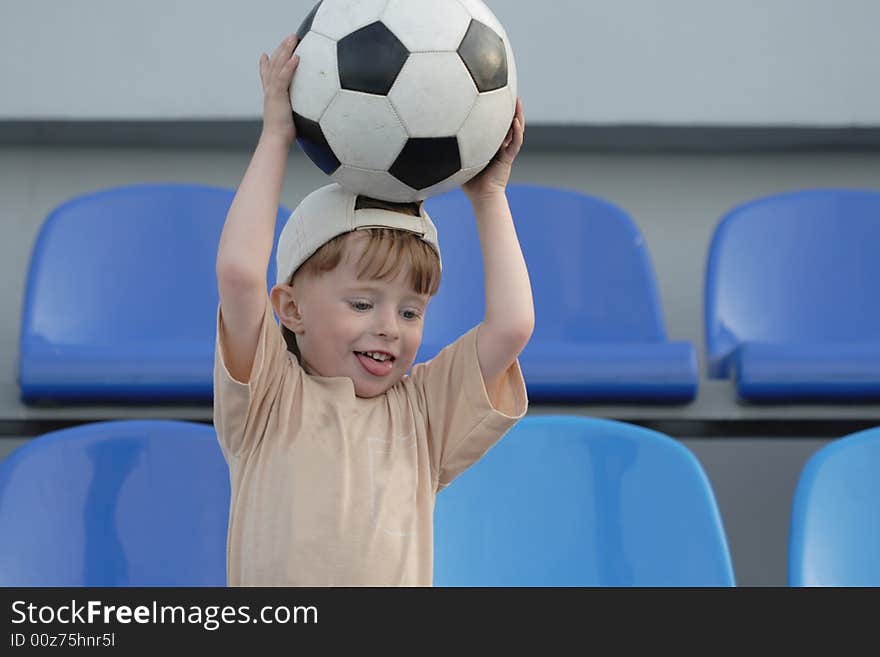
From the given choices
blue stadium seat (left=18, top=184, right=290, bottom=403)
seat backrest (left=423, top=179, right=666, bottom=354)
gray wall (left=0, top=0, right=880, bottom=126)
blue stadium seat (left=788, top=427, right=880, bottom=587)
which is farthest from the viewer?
gray wall (left=0, top=0, right=880, bottom=126)

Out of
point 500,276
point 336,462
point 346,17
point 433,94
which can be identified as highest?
point 346,17

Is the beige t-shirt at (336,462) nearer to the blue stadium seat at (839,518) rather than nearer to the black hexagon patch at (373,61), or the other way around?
the black hexagon patch at (373,61)

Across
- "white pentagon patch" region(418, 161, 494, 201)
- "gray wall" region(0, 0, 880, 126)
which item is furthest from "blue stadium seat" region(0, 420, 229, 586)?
"gray wall" region(0, 0, 880, 126)

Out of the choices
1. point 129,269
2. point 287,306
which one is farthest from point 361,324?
point 129,269

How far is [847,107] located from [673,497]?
1.61 m

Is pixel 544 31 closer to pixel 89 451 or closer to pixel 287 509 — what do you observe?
pixel 89 451

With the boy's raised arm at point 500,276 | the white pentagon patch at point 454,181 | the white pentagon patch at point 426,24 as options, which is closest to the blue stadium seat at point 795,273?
the boy's raised arm at point 500,276

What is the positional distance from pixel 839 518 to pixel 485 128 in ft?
2.96

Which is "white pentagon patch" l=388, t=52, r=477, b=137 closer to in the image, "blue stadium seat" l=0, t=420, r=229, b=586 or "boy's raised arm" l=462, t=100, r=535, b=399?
"boy's raised arm" l=462, t=100, r=535, b=399

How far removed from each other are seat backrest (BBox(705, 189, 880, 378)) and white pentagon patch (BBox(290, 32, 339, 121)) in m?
1.50

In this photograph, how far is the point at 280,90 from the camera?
5.19ft

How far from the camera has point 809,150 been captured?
3420 millimetres

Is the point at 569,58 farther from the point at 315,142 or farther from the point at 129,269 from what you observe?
the point at 315,142

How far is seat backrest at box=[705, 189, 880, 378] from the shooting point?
293 cm
